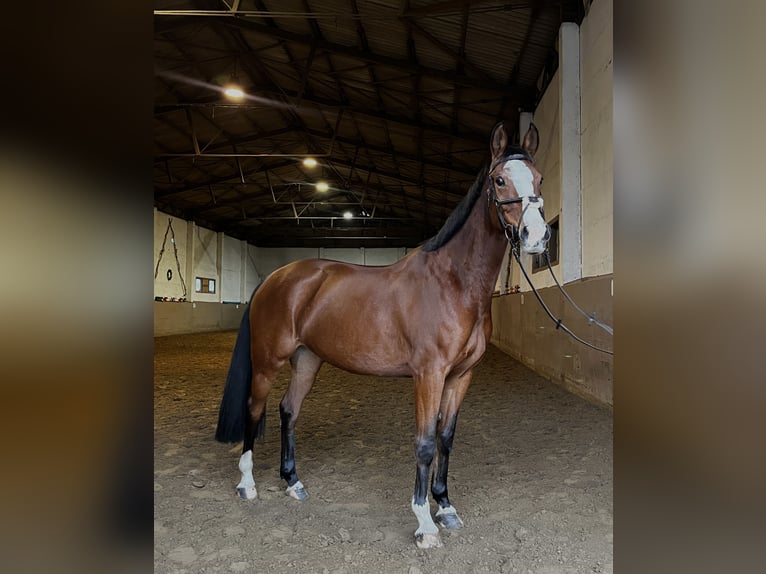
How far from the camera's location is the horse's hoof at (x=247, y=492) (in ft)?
7.58

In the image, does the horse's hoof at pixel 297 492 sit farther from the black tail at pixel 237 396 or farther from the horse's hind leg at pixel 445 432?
the horse's hind leg at pixel 445 432

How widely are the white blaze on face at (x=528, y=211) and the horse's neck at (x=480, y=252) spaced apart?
0.21 metres

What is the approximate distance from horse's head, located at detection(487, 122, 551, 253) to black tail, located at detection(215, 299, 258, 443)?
157cm

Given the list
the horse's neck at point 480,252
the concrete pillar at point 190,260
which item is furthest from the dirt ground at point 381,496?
the concrete pillar at point 190,260

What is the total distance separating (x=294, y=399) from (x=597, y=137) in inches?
155

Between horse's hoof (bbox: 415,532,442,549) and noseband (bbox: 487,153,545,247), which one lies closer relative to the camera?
noseband (bbox: 487,153,545,247)

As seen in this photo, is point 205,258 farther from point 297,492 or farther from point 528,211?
point 528,211

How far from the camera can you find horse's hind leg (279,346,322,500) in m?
2.43

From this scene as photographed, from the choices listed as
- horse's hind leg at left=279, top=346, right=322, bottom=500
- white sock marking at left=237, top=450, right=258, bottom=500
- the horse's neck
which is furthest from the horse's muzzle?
white sock marking at left=237, top=450, right=258, bottom=500

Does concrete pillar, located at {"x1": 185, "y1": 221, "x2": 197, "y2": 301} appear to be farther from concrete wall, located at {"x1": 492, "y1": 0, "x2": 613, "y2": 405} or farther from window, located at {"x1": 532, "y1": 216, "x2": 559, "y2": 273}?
window, located at {"x1": 532, "y1": 216, "x2": 559, "y2": 273}

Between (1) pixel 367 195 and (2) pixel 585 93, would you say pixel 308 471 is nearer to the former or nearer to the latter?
(2) pixel 585 93
